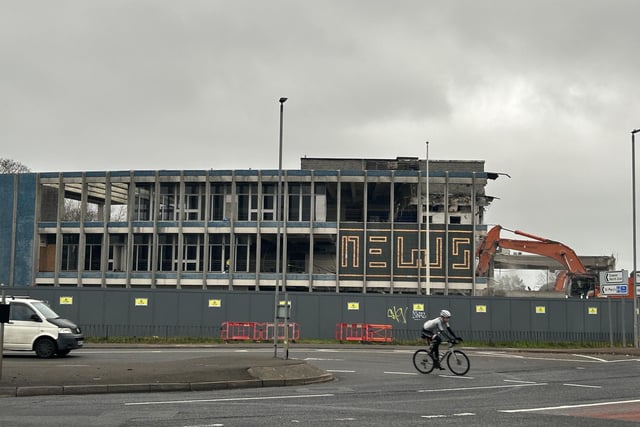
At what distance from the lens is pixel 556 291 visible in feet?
187

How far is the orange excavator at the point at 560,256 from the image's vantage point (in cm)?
5672

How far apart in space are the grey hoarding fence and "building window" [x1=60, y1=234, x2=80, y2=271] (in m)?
22.5

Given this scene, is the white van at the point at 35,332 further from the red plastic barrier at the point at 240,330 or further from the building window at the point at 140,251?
the building window at the point at 140,251

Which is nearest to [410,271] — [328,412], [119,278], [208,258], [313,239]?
[313,239]

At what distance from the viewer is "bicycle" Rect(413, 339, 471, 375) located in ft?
73.0

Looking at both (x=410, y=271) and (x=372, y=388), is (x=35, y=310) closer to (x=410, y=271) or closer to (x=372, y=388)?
(x=372, y=388)

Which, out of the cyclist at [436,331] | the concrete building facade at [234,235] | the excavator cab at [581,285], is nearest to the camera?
the cyclist at [436,331]

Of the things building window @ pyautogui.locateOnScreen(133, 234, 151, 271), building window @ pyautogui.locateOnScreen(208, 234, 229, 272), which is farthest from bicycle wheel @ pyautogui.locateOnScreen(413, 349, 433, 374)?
building window @ pyautogui.locateOnScreen(133, 234, 151, 271)

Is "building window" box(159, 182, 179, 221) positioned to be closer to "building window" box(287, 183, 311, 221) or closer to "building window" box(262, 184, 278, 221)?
"building window" box(262, 184, 278, 221)

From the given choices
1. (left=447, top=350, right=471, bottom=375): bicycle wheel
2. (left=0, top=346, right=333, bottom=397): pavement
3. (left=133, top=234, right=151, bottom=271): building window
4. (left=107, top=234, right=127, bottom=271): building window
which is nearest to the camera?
(left=0, top=346, right=333, bottom=397): pavement

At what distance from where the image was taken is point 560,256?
2249 inches

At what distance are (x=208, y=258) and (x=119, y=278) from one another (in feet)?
22.4

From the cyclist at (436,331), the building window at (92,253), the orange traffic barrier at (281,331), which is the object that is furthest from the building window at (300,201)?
the cyclist at (436,331)

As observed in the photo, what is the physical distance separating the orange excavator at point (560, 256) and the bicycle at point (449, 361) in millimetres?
35093
